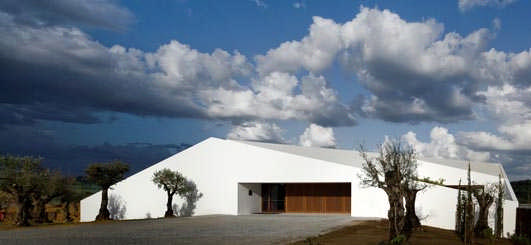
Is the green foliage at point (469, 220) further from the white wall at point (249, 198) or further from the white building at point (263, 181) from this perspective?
the white wall at point (249, 198)

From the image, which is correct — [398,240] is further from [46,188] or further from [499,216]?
[46,188]

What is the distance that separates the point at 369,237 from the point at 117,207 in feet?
79.0

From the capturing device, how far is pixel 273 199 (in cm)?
3559

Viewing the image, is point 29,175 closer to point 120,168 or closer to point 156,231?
point 120,168

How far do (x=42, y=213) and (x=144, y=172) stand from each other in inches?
293

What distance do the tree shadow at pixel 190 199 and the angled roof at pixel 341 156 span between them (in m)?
4.45

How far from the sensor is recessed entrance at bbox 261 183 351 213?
33625mm

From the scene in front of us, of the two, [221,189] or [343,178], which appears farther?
[221,189]

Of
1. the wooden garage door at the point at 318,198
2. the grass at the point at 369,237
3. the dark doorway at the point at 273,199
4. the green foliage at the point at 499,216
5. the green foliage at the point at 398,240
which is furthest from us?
the dark doorway at the point at 273,199

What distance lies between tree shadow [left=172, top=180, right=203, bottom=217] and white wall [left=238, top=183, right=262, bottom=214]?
2.73 meters

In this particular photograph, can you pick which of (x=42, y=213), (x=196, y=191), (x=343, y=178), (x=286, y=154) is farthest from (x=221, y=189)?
(x=42, y=213)

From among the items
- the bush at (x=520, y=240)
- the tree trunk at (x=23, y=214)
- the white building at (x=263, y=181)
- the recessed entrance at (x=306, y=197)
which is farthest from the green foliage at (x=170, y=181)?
the bush at (x=520, y=240)

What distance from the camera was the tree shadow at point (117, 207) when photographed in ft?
125

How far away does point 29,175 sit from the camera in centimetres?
2634
